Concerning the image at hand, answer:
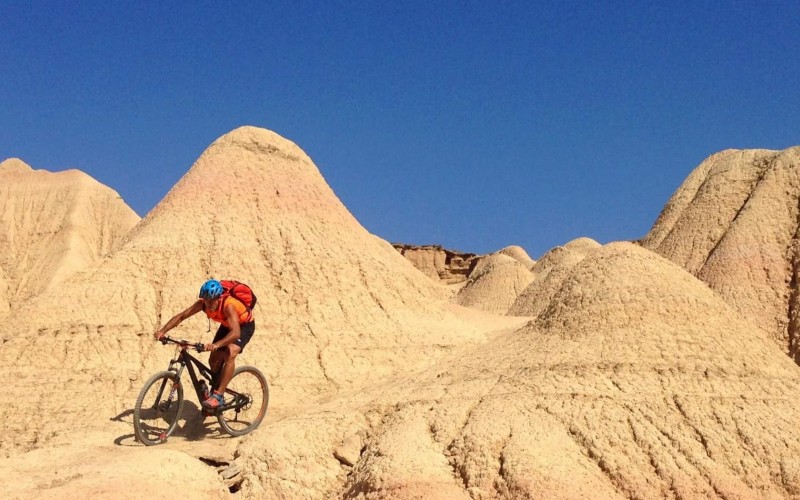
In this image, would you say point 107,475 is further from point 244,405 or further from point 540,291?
point 540,291

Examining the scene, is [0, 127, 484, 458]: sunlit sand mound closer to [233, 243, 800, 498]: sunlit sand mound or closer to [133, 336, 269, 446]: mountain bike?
[133, 336, 269, 446]: mountain bike

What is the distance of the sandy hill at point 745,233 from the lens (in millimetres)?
16047

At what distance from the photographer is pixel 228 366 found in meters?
8.55

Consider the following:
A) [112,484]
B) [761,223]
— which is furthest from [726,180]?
[112,484]

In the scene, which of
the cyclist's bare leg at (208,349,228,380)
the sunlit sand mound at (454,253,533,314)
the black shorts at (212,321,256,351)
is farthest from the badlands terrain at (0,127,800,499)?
the sunlit sand mound at (454,253,533,314)

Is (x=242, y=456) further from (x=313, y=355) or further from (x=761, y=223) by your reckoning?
(x=761, y=223)

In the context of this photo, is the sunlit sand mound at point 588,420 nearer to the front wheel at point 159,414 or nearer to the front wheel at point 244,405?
the front wheel at point 244,405

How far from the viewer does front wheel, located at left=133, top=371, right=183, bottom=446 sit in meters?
8.11

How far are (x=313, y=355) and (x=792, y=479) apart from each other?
7.67 meters

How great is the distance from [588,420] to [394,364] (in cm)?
558

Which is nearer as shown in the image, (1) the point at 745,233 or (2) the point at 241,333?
(2) the point at 241,333

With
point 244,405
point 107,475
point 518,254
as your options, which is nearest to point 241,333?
point 244,405

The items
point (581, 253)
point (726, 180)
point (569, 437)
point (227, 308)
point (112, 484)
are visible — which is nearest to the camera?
point (112, 484)

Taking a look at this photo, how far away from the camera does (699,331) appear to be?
8930 mm
